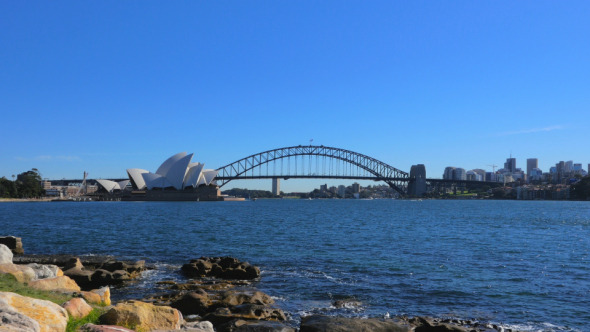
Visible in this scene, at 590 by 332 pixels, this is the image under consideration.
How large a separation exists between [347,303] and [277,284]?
2.72m

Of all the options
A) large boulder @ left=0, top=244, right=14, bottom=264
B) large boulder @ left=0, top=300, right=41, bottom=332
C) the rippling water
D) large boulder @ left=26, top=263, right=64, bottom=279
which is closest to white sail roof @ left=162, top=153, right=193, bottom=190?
the rippling water

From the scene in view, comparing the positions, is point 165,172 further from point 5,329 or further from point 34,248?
point 5,329

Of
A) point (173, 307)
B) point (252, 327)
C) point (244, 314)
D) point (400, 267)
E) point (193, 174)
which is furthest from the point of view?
point (193, 174)

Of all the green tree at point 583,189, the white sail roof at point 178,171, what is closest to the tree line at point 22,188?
the white sail roof at point 178,171

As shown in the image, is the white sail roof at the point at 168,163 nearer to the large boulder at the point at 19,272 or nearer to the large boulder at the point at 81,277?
the large boulder at the point at 81,277

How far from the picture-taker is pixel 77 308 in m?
6.32

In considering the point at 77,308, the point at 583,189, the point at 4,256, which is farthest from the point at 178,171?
the point at 583,189

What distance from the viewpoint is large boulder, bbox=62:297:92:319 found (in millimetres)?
6141

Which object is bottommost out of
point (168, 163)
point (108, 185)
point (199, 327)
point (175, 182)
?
point (199, 327)

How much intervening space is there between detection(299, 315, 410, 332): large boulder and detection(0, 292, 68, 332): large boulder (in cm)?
372

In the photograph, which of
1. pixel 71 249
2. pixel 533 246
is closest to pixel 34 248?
pixel 71 249

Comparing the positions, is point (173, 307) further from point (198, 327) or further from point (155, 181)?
point (155, 181)

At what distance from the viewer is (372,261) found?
17.8 metres

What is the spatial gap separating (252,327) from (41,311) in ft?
11.5
